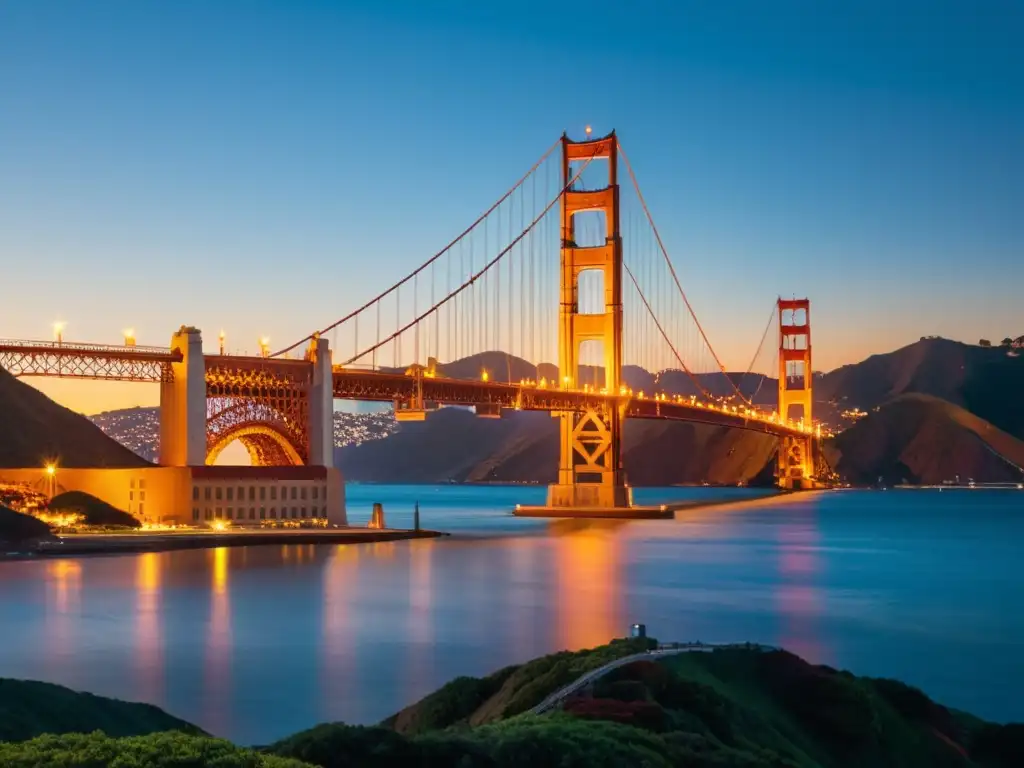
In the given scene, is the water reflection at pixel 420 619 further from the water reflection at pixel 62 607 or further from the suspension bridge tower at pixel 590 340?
the suspension bridge tower at pixel 590 340

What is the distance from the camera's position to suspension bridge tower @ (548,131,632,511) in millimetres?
56438

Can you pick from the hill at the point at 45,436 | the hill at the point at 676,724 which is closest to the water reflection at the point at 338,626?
the hill at the point at 676,724

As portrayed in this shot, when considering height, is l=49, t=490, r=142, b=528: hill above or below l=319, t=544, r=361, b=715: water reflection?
above

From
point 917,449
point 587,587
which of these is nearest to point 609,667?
point 587,587

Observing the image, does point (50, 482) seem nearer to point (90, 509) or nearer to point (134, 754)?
point (90, 509)

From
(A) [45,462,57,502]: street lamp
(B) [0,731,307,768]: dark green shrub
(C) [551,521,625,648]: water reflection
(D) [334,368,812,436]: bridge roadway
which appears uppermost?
(D) [334,368,812,436]: bridge roadway

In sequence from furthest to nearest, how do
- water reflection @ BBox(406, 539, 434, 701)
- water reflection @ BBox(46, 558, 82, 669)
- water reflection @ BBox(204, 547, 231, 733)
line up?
water reflection @ BBox(46, 558, 82, 669)
water reflection @ BBox(406, 539, 434, 701)
water reflection @ BBox(204, 547, 231, 733)

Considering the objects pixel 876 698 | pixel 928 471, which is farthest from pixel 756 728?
pixel 928 471

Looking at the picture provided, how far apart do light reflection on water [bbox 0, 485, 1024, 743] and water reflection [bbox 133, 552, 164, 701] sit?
4cm

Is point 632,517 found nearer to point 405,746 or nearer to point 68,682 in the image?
point 68,682

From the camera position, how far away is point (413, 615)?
24375 mm

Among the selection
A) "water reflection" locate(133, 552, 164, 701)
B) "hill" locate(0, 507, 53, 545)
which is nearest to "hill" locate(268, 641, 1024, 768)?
"water reflection" locate(133, 552, 164, 701)

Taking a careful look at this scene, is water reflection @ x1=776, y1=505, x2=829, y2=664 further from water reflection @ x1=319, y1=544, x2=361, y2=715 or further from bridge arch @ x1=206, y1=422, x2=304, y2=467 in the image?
bridge arch @ x1=206, y1=422, x2=304, y2=467

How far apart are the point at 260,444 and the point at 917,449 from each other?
320 feet
